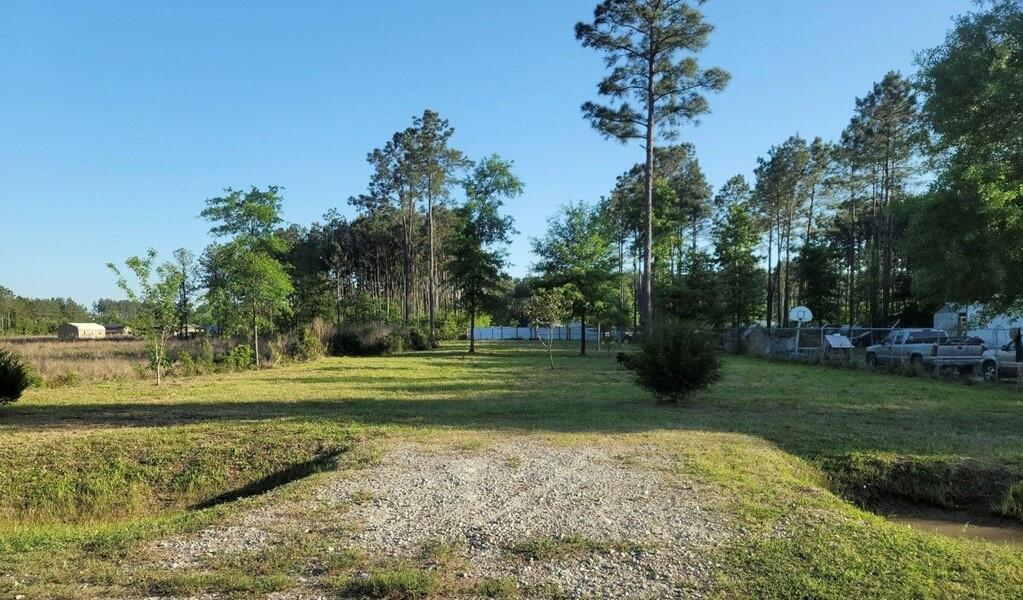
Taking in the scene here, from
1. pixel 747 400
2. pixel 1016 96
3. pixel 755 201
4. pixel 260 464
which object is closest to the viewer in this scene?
pixel 260 464

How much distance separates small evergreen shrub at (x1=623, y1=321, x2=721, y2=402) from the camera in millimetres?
12055

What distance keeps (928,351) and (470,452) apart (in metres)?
20.8

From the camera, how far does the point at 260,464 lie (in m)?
8.00

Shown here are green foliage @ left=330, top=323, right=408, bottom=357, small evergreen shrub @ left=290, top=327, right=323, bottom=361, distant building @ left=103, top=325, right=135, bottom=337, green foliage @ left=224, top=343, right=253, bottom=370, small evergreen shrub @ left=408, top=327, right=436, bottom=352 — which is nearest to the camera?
distant building @ left=103, top=325, right=135, bottom=337

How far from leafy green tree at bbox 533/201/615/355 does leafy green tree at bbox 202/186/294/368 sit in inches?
539

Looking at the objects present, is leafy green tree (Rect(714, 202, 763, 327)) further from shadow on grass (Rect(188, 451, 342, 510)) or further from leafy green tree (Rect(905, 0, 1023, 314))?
shadow on grass (Rect(188, 451, 342, 510))

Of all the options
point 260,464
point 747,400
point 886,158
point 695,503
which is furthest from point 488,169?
point 695,503

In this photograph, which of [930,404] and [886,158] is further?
[886,158]

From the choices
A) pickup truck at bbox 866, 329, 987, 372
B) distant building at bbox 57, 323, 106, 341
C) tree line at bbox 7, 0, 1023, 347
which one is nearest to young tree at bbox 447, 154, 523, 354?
tree line at bbox 7, 0, 1023, 347

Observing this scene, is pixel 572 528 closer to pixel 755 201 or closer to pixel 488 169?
pixel 488 169

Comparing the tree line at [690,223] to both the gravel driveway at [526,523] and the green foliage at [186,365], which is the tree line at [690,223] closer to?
the green foliage at [186,365]

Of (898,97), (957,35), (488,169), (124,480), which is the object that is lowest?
(124,480)

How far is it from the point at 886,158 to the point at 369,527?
128 feet

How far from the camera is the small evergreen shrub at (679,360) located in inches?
475
